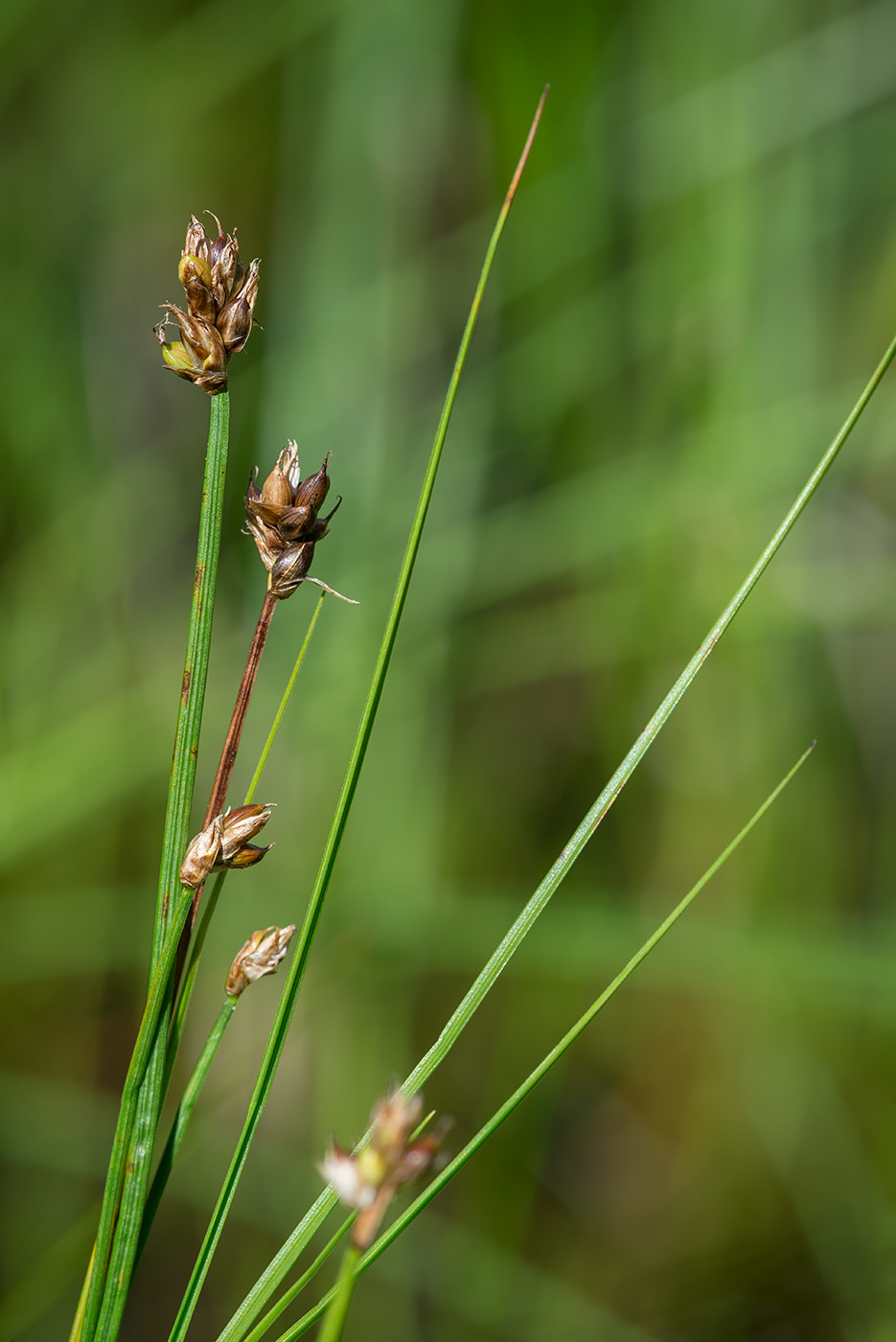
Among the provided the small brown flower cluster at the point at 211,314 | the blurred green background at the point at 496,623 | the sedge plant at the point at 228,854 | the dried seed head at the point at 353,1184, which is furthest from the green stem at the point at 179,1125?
the blurred green background at the point at 496,623

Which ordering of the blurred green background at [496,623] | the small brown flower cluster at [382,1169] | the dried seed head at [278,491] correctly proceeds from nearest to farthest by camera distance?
the small brown flower cluster at [382,1169] → the dried seed head at [278,491] → the blurred green background at [496,623]

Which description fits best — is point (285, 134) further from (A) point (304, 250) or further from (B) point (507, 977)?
(B) point (507, 977)

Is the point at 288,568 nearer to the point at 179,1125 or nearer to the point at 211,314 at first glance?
the point at 211,314

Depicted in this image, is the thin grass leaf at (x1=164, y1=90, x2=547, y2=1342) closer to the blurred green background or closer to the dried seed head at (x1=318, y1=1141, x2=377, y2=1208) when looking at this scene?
the dried seed head at (x1=318, y1=1141, x2=377, y2=1208)

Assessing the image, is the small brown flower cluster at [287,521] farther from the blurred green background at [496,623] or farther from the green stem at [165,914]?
the blurred green background at [496,623]

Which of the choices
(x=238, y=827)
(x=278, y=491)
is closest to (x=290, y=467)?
(x=278, y=491)

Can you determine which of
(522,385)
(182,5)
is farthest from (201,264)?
(182,5)
